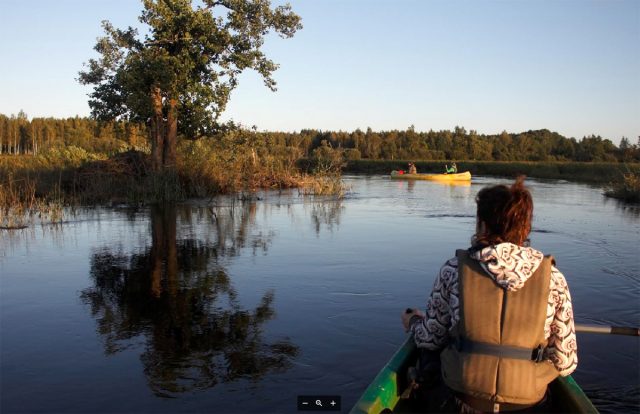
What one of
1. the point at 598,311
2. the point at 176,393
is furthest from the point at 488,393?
the point at 598,311

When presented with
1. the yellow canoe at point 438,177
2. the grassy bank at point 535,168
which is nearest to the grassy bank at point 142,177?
the yellow canoe at point 438,177

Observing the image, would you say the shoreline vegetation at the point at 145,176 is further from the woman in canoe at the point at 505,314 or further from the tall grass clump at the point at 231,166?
the woman in canoe at the point at 505,314

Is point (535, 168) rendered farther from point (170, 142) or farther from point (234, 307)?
point (234, 307)

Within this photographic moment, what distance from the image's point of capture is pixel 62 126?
372ft

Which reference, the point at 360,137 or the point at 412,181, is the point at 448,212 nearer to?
the point at 412,181

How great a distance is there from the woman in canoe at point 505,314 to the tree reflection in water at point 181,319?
2922mm

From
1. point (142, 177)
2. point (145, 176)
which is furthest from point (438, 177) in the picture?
point (142, 177)

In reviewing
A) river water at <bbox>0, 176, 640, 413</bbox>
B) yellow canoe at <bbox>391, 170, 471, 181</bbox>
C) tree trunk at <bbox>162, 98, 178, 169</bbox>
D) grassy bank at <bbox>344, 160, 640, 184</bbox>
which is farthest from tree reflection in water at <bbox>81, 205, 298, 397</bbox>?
grassy bank at <bbox>344, 160, 640, 184</bbox>

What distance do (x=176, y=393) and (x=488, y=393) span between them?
3147mm

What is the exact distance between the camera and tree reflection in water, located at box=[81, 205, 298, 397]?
5.72m

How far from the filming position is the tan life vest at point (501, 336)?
9.80 ft

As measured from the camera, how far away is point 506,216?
308cm

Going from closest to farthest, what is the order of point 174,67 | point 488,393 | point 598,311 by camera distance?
point 488,393
point 598,311
point 174,67

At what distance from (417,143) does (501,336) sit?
10260 centimetres
